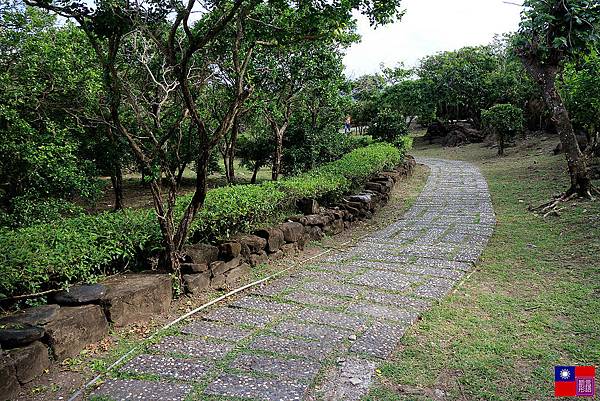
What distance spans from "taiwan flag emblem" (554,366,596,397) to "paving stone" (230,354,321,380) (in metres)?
1.62

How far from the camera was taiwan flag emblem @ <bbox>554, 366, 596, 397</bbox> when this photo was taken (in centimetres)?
294

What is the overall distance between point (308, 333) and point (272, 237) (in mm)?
2288

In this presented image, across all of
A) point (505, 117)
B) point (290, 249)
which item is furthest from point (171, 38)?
point (505, 117)

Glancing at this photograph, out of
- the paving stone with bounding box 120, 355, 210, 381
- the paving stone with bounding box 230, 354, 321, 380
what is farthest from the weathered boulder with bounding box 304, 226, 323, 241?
the paving stone with bounding box 120, 355, 210, 381

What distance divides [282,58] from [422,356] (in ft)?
24.0

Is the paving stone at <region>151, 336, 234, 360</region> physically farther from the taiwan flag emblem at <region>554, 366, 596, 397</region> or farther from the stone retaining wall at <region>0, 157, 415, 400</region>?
the taiwan flag emblem at <region>554, 366, 596, 397</region>

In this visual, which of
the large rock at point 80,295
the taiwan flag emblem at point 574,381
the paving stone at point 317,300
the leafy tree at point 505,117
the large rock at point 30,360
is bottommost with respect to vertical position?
the taiwan flag emblem at point 574,381

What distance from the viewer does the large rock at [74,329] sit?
322cm

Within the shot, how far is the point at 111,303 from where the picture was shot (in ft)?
12.2

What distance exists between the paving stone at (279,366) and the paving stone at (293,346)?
0.11 metres

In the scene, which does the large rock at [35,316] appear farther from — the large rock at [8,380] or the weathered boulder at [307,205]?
the weathered boulder at [307,205]

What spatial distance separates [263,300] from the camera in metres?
4.65

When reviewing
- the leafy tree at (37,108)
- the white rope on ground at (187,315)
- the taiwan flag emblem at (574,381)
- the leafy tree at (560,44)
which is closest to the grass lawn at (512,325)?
the taiwan flag emblem at (574,381)

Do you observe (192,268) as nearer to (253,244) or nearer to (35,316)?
(253,244)
